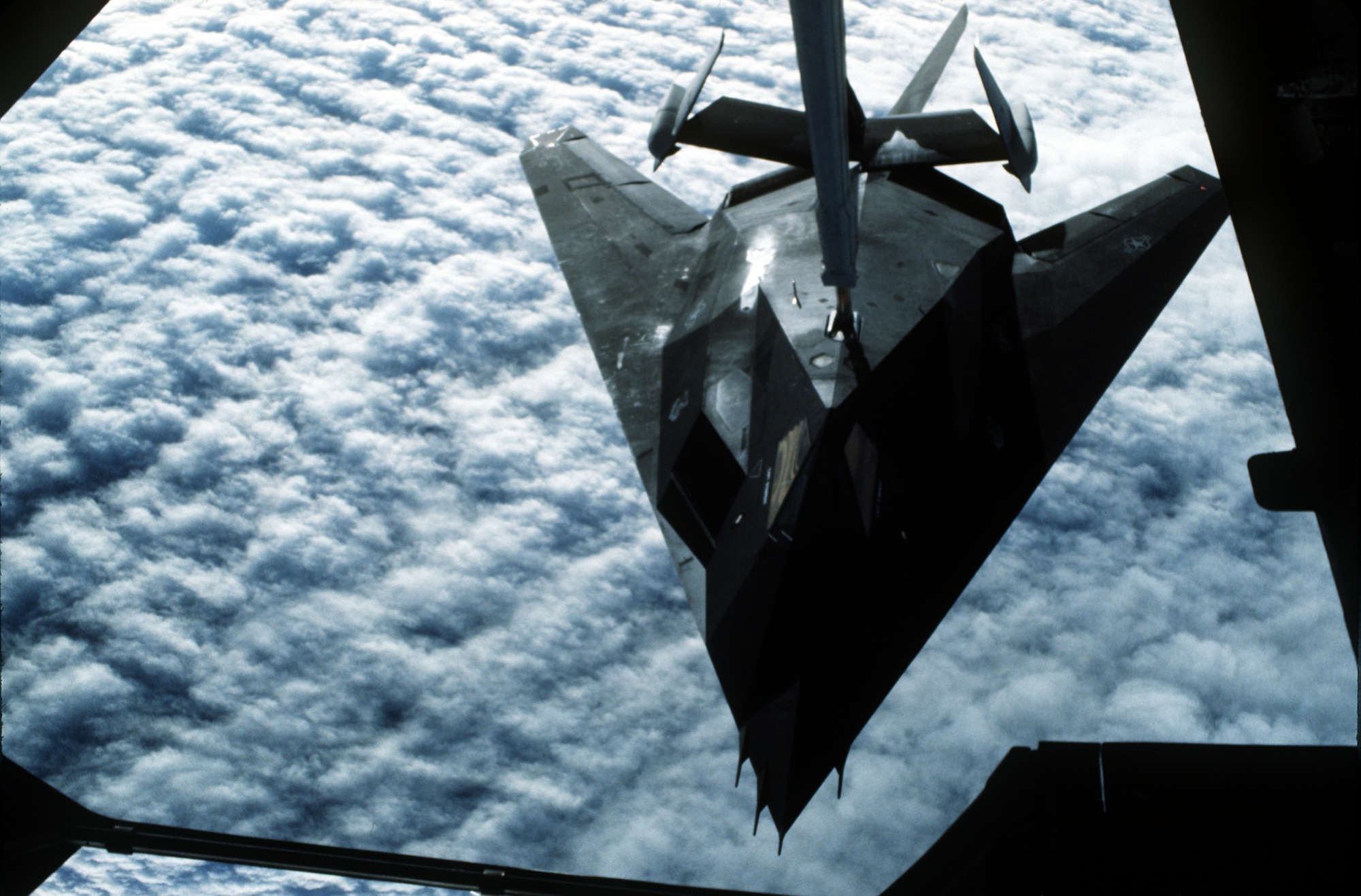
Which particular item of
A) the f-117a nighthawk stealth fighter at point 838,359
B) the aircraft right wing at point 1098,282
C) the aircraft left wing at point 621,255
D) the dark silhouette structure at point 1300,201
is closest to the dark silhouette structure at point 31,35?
the dark silhouette structure at point 1300,201

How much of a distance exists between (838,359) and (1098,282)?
648cm

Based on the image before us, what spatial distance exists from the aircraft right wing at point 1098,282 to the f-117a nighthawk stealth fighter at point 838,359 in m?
0.05

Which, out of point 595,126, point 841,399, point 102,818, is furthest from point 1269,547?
point 595,126

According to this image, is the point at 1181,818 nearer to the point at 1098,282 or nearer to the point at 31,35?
the point at 31,35

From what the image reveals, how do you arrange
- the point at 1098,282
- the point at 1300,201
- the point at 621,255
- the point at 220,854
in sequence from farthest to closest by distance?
1. the point at 621,255
2. the point at 1098,282
3. the point at 220,854
4. the point at 1300,201

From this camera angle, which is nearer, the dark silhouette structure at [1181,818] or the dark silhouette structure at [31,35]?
the dark silhouette structure at [31,35]

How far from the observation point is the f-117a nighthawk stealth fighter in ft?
29.5

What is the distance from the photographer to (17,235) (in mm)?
23641

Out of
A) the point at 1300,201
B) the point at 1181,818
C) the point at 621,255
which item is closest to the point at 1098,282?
the point at 621,255

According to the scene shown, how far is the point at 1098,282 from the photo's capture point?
14.5m

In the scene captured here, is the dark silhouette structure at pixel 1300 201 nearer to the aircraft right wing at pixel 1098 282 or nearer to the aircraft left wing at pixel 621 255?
the aircraft left wing at pixel 621 255

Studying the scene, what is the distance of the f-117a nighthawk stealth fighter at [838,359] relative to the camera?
9000mm

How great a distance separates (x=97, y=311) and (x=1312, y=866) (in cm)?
2487

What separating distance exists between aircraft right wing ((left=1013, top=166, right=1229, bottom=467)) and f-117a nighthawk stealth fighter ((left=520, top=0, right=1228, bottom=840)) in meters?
0.05
